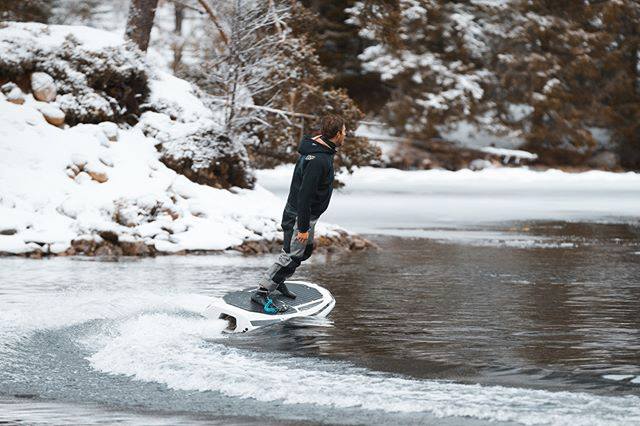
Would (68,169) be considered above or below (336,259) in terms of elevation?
above

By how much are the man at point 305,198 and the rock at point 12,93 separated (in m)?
12.1

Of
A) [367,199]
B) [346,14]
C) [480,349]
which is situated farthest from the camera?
[346,14]

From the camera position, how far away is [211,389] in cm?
721

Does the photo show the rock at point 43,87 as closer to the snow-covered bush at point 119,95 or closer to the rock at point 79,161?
the snow-covered bush at point 119,95

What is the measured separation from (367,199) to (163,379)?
1078 inches

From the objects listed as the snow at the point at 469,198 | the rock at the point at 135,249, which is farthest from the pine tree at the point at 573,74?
the rock at the point at 135,249

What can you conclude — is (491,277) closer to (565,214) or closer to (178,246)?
(178,246)

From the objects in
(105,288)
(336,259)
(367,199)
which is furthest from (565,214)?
(105,288)

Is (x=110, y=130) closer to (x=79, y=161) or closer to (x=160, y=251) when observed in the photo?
(x=79, y=161)

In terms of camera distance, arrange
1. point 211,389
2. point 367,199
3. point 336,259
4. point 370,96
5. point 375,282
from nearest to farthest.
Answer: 1. point 211,389
2. point 375,282
3. point 336,259
4. point 367,199
5. point 370,96

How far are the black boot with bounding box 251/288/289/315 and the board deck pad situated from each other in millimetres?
35

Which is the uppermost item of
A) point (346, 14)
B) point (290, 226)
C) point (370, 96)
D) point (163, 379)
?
point (346, 14)

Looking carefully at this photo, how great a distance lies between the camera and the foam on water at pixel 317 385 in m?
6.50

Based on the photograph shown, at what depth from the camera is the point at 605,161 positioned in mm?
48875
